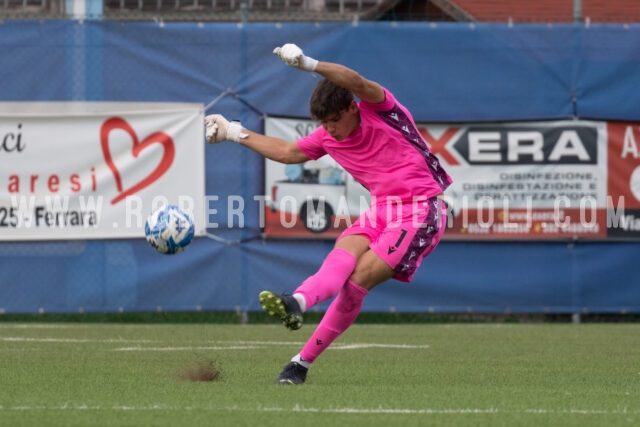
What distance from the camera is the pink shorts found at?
692 centimetres

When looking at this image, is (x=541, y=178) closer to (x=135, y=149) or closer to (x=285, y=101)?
(x=285, y=101)

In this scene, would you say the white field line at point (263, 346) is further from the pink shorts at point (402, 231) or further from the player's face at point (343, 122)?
the player's face at point (343, 122)

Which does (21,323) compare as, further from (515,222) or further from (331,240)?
(515,222)

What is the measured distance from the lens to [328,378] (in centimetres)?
733

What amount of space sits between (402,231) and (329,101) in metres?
0.80

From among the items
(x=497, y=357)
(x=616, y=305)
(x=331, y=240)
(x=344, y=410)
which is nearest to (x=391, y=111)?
(x=344, y=410)

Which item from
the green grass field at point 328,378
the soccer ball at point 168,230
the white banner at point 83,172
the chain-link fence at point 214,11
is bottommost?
the green grass field at point 328,378

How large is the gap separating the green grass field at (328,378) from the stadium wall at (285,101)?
3.43 feet

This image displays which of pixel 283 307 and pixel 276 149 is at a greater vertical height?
pixel 276 149

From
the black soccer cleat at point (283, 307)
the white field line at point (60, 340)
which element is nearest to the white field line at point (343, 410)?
the black soccer cleat at point (283, 307)

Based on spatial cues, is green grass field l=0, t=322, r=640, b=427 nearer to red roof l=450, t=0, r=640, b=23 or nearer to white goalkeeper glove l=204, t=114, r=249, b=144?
white goalkeeper glove l=204, t=114, r=249, b=144

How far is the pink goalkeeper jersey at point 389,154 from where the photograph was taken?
7.06m

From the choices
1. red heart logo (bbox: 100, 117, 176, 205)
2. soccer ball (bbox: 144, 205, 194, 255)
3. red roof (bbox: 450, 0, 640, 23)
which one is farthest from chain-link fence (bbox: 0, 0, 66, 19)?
soccer ball (bbox: 144, 205, 194, 255)

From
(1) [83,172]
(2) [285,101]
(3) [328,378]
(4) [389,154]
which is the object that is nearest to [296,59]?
(4) [389,154]
